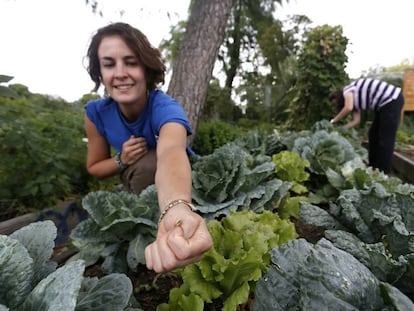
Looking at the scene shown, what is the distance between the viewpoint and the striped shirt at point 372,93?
13.3 feet

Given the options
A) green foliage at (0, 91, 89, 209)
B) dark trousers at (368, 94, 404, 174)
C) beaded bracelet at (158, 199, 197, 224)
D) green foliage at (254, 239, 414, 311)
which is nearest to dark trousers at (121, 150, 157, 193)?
green foliage at (0, 91, 89, 209)

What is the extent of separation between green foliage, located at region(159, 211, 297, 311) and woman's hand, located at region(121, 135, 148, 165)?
0.97 metres

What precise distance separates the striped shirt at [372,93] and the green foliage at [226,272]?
355 centimetres

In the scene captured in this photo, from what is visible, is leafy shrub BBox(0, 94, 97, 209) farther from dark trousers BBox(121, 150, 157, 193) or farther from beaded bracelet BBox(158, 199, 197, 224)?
beaded bracelet BBox(158, 199, 197, 224)

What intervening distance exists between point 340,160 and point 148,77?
1.64 meters

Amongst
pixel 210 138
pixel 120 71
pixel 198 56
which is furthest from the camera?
pixel 210 138

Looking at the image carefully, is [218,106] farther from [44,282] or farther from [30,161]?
[44,282]

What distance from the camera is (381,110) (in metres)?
4.07

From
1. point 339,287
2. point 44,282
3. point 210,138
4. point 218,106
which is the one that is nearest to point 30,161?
point 44,282

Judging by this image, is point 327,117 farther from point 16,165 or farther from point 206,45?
point 16,165

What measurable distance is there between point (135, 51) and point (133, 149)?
2.08 ft

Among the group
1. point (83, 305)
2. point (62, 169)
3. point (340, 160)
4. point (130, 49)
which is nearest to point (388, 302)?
point (83, 305)

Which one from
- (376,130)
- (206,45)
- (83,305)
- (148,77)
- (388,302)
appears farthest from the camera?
(376,130)

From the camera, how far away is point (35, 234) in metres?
0.80
